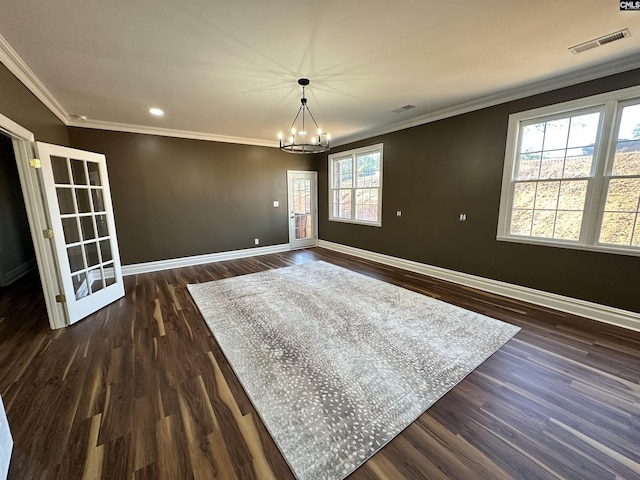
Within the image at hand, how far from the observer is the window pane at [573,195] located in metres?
3.02

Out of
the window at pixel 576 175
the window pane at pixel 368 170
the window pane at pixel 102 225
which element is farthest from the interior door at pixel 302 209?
the window at pixel 576 175

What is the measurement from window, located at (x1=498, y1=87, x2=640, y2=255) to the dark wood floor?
3.65 feet

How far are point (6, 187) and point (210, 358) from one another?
222 inches

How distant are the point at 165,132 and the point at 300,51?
387cm

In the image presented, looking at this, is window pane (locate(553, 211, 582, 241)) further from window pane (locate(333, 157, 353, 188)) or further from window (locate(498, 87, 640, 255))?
window pane (locate(333, 157, 353, 188))

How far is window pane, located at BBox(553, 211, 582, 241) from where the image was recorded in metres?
3.09

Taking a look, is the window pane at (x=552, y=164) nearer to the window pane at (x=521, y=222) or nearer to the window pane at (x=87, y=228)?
the window pane at (x=521, y=222)

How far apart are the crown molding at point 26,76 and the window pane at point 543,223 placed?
228 inches

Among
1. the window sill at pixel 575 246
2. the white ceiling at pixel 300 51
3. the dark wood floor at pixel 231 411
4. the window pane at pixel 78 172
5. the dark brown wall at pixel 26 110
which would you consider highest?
the white ceiling at pixel 300 51

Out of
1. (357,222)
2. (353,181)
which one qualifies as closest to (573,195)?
(357,222)

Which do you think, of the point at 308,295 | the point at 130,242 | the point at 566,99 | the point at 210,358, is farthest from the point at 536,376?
the point at 130,242

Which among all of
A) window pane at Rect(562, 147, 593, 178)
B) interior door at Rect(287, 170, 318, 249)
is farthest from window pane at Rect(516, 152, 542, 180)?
interior door at Rect(287, 170, 318, 249)

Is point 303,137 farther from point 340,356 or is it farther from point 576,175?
point 340,356

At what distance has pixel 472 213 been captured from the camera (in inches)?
158
